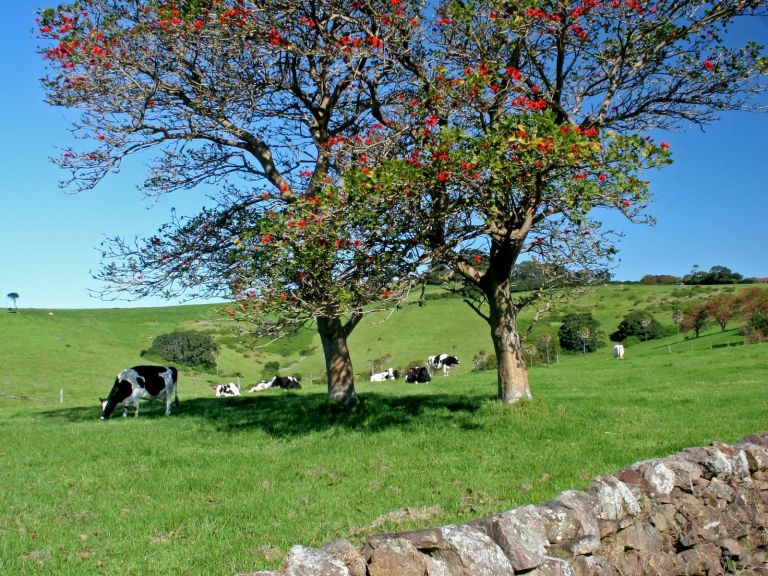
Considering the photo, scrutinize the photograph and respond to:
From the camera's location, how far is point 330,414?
20438 millimetres

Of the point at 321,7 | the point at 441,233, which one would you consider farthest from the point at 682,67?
the point at 321,7

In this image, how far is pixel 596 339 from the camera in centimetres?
7594

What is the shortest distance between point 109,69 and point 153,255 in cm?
568

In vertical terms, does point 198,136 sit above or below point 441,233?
above

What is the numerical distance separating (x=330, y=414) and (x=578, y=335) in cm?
5855

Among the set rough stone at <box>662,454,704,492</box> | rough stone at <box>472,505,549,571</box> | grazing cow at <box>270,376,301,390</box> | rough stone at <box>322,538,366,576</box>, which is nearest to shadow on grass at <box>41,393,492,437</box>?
rough stone at <box>662,454,704,492</box>

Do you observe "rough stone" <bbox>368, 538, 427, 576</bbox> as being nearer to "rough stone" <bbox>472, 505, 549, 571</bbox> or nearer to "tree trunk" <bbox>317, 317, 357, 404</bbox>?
"rough stone" <bbox>472, 505, 549, 571</bbox>

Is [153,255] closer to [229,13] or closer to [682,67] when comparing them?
[229,13]

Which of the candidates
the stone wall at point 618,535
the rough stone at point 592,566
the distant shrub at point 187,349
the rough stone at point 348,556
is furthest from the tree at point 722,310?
the rough stone at point 348,556

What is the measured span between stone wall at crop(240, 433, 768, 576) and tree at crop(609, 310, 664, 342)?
70556mm

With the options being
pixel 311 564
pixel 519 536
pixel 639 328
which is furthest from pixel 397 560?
pixel 639 328

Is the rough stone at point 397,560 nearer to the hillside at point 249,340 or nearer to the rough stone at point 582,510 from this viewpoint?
the rough stone at point 582,510

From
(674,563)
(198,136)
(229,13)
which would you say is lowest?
(674,563)

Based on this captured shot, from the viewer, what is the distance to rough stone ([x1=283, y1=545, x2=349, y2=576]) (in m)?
4.76
